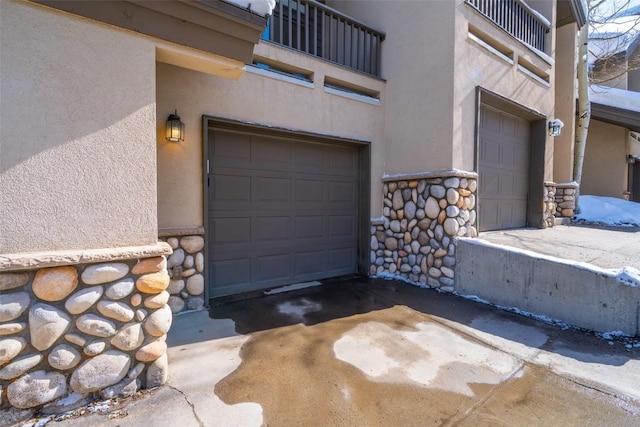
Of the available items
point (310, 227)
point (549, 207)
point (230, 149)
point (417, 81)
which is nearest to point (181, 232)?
point (230, 149)

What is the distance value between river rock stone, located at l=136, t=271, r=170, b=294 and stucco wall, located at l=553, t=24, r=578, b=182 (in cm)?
793

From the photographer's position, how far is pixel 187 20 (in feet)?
6.86

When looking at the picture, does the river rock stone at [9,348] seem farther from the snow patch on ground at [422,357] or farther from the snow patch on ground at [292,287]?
the snow patch on ground at [292,287]

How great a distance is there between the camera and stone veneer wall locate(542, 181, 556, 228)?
5690mm

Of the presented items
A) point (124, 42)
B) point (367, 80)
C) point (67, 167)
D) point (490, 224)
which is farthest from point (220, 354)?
point (490, 224)

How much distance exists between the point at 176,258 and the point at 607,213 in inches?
340

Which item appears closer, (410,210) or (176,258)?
(176,258)

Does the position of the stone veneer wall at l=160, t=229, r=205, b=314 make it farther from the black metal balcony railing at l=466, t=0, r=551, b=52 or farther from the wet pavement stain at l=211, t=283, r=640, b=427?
the black metal balcony railing at l=466, t=0, r=551, b=52

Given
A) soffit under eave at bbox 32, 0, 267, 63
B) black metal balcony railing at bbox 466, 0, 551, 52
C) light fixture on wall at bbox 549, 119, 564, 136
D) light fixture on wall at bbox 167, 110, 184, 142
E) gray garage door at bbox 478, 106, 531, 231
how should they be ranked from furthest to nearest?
1. light fixture on wall at bbox 549, 119, 564, 136
2. gray garage door at bbox 478, 106, 531, 231
3. black metal balcony railing at bbox 466, 0, 551, 52
4. light fixture on wall at bbox 167, 110, 184, 142
5. soffit under eave at bbox 32, 0, 267, 63

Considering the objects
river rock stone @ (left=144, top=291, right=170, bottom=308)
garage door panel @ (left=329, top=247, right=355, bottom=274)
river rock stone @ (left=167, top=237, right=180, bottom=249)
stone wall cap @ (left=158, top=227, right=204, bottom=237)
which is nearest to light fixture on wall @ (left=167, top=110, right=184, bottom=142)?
stone wall cap @ (left=158, top=227, right=204, bottom=237)

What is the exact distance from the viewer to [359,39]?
4844 mm

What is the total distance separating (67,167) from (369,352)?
8.48 ft

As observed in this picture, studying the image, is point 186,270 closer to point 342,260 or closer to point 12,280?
point 12,280

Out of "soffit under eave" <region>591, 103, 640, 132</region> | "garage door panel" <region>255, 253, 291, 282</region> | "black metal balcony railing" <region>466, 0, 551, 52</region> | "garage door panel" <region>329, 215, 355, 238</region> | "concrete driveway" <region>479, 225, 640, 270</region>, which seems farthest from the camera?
"soffit under eave" <region>591, 103, 640, 132</region>
